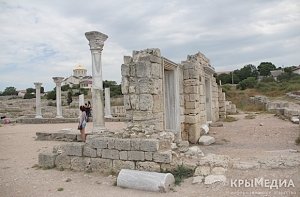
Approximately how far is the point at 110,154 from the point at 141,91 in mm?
1885

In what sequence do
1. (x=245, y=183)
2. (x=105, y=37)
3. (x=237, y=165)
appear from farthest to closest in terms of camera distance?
(x=105, y=37)
(x=237, y=165)
(x=245, y=183)

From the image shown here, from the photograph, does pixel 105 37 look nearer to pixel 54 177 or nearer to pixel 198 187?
pixel 54 177

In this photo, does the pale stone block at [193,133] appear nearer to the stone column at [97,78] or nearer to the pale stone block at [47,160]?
the stone column at [97,78]

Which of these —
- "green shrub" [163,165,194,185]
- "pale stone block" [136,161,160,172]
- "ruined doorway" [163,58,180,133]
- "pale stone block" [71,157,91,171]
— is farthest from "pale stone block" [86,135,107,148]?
"ruined doorway" [163,58,180,133]

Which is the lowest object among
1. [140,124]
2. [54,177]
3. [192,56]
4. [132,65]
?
[54,177]

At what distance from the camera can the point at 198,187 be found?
638cm

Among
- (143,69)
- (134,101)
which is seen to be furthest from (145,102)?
(143,69)

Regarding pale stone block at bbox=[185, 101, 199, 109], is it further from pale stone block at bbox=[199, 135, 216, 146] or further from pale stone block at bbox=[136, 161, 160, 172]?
pale stone block at bbox=[136, 161, 160, 172]

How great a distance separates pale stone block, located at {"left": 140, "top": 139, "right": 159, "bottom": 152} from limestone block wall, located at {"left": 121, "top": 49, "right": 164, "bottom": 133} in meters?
0.59

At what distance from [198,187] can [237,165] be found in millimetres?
1239

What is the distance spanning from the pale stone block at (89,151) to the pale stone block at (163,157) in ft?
5.76

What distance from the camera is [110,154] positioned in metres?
7.82

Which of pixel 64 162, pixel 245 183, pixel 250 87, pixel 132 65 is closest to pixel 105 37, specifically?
pixel 132 65

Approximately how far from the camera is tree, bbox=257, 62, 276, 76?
69312 mm
